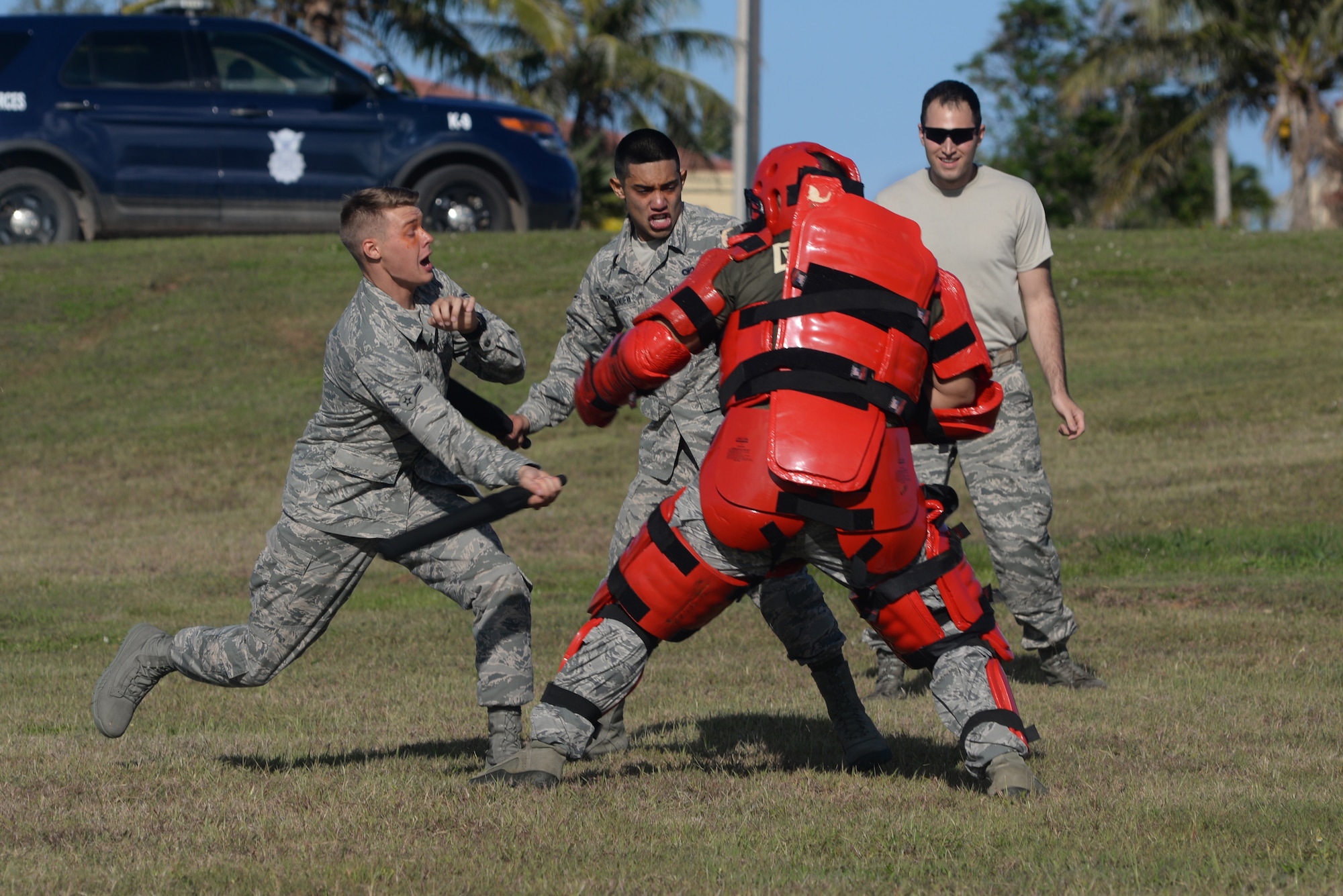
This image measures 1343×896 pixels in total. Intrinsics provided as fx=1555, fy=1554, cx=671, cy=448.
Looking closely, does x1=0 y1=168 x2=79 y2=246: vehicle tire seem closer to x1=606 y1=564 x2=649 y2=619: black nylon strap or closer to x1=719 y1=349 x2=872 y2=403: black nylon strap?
x1=606 y1=564 x2=649 y2=619: black nylon strap

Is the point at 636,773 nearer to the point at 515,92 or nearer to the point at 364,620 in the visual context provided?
the point at 364,620

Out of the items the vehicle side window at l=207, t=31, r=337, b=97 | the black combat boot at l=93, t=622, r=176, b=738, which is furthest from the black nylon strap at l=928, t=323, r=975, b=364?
the vehicle side window at l=207, t=31, r=337, b=97

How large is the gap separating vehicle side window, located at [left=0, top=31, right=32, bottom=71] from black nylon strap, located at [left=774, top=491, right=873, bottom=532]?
48.9ft

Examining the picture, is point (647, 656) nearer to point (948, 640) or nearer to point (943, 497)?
point (948, 640)

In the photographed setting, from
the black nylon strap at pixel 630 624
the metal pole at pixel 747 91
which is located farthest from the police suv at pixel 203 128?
the black nylon strap at pixel 630 624

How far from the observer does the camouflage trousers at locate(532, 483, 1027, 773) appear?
4.46 metres

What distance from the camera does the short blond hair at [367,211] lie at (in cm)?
506

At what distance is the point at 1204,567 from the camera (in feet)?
32.6

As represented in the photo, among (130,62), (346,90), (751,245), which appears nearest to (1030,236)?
(751,245)

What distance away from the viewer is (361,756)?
217 inches

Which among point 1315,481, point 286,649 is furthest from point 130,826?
point 1315,481

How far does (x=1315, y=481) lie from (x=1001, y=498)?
6.43 m

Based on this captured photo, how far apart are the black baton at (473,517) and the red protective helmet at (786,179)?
0.99 metres

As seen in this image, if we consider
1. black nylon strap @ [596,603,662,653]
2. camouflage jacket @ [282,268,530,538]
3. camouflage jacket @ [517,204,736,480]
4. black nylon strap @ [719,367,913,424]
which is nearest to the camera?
black nylon strap @ [719,367,913,424]
